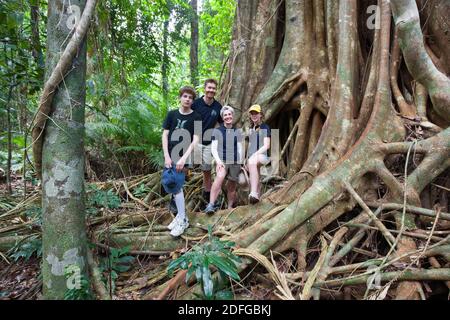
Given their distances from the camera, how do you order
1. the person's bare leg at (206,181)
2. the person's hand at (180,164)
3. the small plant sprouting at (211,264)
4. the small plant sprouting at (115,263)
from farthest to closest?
the person's bare leg at (206,181) < the person's hand at (180,164) < the small plant sprouting at (115,263) < the small plant sprouting at (211,264)

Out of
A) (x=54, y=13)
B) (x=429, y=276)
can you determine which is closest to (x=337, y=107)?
(x=429, y=276)

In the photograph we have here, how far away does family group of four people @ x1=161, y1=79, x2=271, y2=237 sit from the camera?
3.29m

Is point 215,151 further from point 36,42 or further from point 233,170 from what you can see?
point 36,42

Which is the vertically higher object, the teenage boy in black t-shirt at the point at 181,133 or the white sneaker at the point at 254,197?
the teenage boy in black t-shirt at the point at 181,133

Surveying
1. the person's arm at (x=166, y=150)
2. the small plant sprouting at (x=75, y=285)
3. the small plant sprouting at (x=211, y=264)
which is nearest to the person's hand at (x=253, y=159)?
the person's arm at (x=166, y=150)

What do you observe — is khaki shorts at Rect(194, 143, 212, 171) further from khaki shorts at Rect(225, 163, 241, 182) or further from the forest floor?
the forest floor

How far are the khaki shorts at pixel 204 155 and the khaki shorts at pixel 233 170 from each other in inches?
10.0

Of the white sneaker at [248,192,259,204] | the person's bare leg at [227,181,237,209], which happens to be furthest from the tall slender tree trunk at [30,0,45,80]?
the white sneaker at [248,192,259,204]

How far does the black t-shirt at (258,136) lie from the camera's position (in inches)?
141

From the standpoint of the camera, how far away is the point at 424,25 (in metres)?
3.74

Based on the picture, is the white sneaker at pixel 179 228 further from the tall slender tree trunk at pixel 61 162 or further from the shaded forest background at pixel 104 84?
the tall slender tree trunk at pixel 61 162

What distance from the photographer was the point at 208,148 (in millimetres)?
3807
